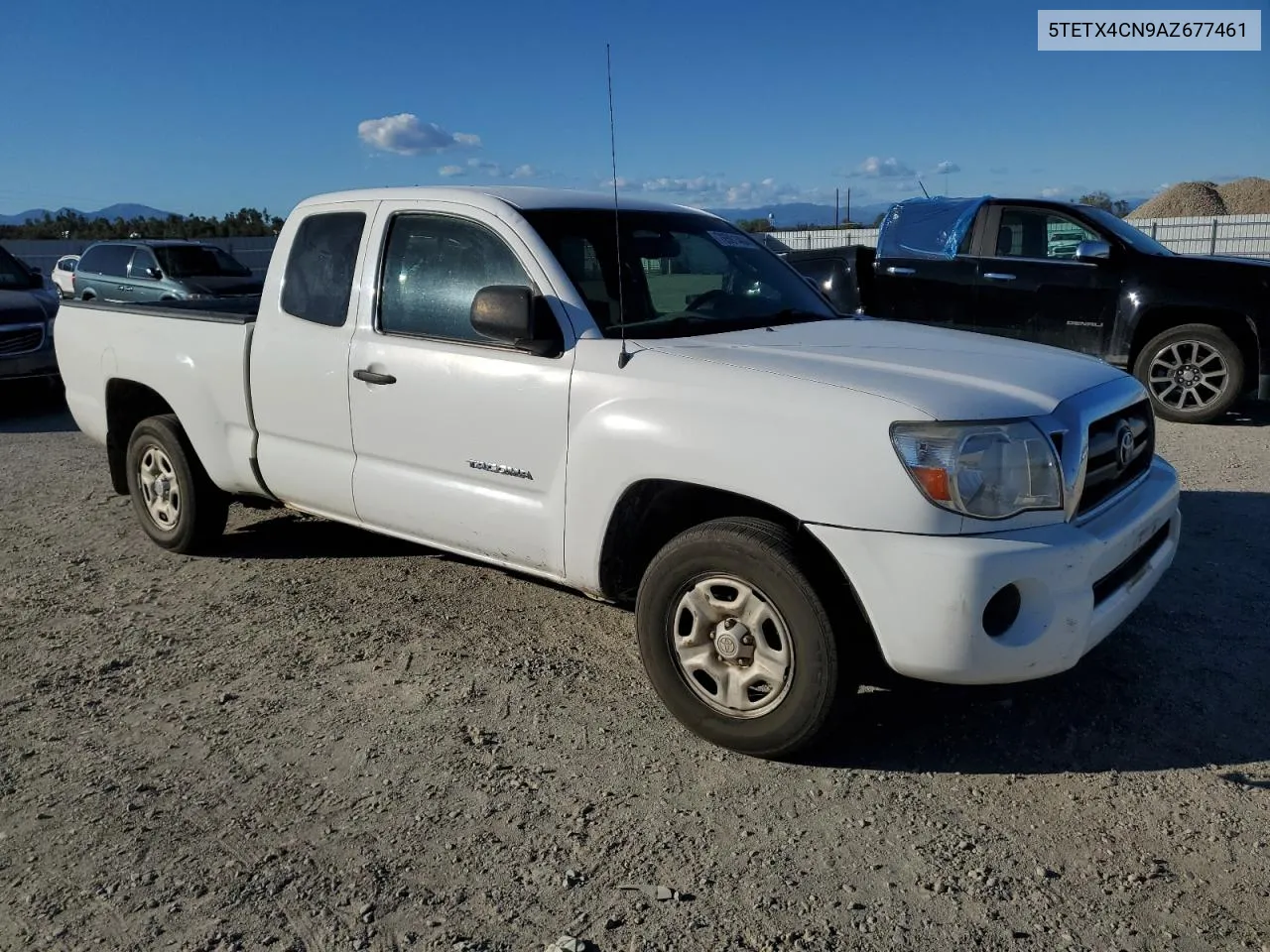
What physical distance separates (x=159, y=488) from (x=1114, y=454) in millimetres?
4647

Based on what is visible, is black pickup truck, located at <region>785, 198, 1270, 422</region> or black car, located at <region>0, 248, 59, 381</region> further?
black car, located at <region>0, 248, 59, 381</region>

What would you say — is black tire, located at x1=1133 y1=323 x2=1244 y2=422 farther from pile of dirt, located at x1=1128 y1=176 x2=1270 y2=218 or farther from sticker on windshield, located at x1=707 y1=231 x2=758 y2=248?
pile of dirt, located at x1=1128 y1=176 x2=1270 y2=218

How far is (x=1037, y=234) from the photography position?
30.4ft

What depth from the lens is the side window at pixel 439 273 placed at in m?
4.07

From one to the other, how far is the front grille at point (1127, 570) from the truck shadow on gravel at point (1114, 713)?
53 centimetres

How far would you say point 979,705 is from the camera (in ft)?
12.3

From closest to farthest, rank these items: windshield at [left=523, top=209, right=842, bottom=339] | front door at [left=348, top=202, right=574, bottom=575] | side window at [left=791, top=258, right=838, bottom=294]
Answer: front door at [left=348, top=202, right=574, bottom=575], windshield at [left=523, top=209, right=842, bottom=339], side window at [left=791, top=258, right=838, bottom=294]

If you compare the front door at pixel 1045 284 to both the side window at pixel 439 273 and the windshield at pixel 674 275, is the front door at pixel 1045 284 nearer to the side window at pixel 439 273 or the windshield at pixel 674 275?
the windshield at pixel 674 275

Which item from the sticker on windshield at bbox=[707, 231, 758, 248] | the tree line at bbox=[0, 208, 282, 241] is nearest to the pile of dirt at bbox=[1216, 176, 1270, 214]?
the tree line at bbox=[0, 208, 282, 241]

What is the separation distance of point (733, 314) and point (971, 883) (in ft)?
7.68

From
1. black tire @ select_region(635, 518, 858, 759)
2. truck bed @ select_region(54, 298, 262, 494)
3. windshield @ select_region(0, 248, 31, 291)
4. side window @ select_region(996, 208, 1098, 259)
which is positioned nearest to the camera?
black tire @ select_region(635, 518, 858, 759)

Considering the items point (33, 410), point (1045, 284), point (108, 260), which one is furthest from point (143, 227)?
point (1045, 284)

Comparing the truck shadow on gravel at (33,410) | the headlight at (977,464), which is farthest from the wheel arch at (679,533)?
the truck shadow on gravel at (33,410)

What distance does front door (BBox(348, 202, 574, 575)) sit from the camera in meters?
3.79
